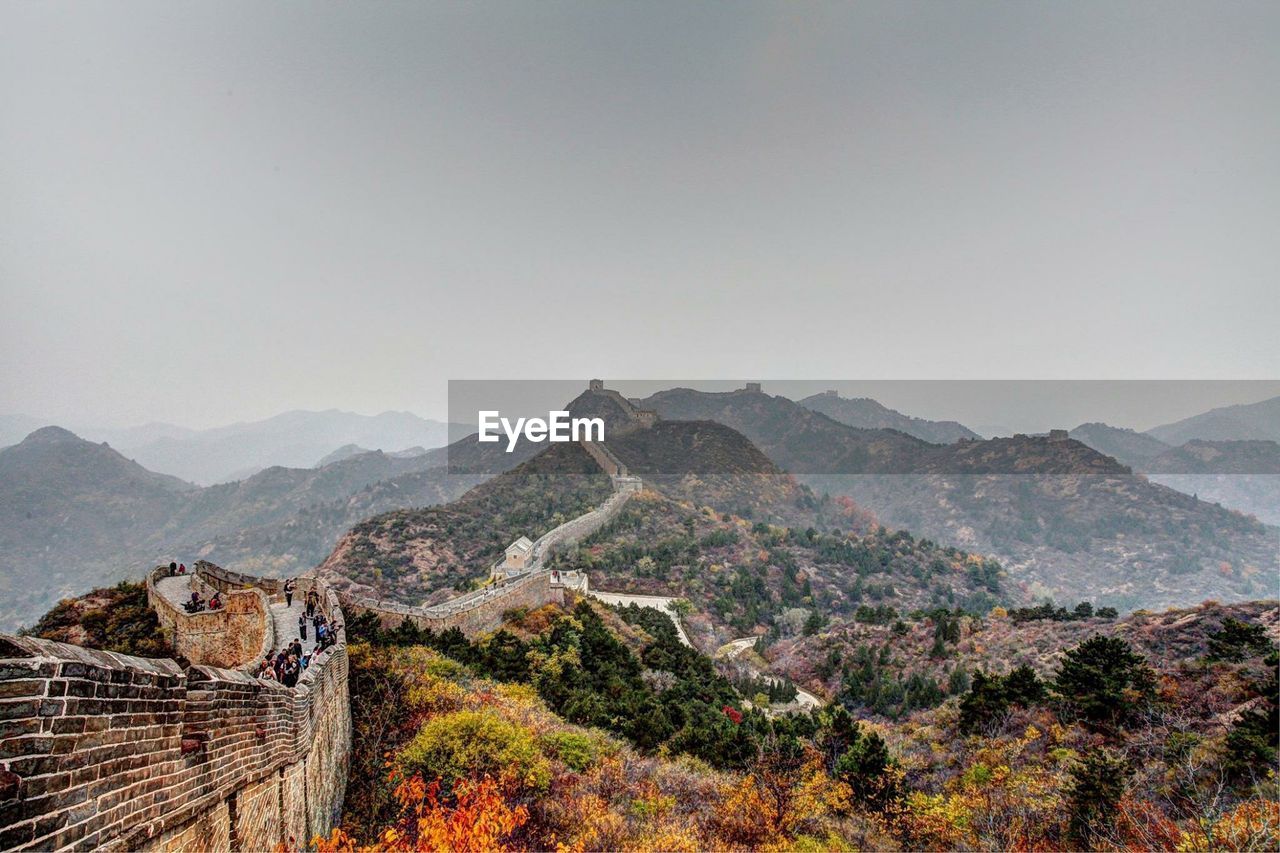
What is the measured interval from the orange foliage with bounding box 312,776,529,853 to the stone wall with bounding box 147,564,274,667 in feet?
23.2

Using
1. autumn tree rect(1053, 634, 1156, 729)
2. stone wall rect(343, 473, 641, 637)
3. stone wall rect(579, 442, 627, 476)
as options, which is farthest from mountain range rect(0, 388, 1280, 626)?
autumn tree rect(1053, 634, 1156, 729)

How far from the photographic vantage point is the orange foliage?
31.8 feet

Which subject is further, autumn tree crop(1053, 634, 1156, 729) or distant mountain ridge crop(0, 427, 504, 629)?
distant mountain ridge crop(0, 427, 504, 629)

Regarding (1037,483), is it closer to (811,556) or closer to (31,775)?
(811,556)

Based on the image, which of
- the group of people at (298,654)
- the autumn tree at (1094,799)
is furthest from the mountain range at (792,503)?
the autumn tree at (1094,799)

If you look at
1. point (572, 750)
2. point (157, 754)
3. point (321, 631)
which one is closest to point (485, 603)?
point (321, 631)

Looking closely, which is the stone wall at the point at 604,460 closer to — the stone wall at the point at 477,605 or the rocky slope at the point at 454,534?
the rocky slope at the point at 454,534

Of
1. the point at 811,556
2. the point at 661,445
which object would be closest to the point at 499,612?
the point at 811,556

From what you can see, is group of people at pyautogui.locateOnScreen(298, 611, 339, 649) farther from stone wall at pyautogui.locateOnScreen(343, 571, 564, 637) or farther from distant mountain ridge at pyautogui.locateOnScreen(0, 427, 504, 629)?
distant mountain ridge at pyautogui.locateOnScreen(0, 427, 504, 629)

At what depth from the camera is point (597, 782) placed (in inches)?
512

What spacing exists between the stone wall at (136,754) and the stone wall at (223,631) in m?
10.4

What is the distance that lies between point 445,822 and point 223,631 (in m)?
10.1

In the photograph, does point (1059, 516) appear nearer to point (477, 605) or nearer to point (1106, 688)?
point (1106, 688)

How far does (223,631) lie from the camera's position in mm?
16094
